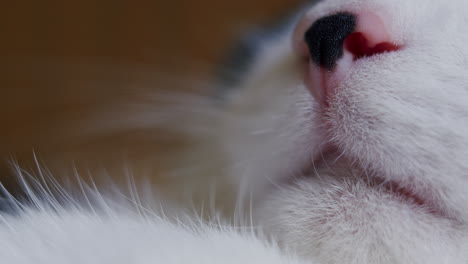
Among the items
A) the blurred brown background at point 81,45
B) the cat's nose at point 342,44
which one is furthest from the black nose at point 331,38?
the blurred brown background at point 81,45

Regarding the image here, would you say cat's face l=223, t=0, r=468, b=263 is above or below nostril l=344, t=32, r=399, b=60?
below

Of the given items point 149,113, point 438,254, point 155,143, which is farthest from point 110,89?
point 438,254

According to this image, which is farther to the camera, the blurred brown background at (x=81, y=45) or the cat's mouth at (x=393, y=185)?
the blurred brown background at (x=81, y=45)

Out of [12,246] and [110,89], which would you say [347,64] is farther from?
[110,89]

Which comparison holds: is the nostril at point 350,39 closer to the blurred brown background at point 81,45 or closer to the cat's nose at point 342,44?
the cat's nose at point 342,44

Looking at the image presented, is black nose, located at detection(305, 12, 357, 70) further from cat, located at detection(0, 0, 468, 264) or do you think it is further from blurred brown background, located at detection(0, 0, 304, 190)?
blurred brown background, located at detection(0, 0, 304, 190)

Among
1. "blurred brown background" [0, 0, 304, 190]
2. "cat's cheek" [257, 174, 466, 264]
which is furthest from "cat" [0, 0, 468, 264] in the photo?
"blurred brown background" [0, 0, 304, 190]

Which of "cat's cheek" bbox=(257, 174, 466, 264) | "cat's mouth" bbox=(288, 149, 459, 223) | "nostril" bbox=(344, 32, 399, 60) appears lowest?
"cat's cheek" bbox=(257, 174, 466, 264)
